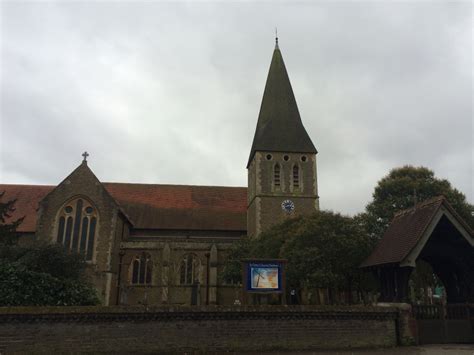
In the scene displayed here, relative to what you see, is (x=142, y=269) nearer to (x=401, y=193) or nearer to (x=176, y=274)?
(x=176, y=274)

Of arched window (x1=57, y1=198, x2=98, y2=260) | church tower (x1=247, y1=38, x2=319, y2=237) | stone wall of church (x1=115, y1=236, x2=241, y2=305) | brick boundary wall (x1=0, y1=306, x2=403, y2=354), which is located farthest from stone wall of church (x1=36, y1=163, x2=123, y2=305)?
brick boundary wall (x1=0, y1=306, x2=403, y2=354)

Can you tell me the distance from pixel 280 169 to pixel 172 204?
11082 millimetres

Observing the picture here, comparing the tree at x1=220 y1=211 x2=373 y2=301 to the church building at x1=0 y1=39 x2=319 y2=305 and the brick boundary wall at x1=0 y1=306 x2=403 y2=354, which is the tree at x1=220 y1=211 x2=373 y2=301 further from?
the church building at x1=0 y1=39 x2=319 y2=305

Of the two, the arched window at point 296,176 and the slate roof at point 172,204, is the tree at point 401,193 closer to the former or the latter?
the arched window at point 296,176

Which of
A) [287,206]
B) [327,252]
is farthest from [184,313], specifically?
[287,206]

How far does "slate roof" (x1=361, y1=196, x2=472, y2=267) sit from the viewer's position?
1365 centimetres

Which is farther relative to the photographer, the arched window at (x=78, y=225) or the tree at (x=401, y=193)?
the tree at (x=401, y=193)

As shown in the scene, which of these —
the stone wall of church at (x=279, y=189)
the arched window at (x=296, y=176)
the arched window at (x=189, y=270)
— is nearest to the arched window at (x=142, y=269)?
the arched window at (x=189, y=270)

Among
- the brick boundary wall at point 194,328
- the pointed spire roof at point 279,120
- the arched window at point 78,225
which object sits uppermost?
the pointed spire roof at point 279,120

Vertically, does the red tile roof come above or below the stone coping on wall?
above

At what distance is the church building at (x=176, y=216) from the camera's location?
29.0 m

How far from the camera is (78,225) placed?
29062mm

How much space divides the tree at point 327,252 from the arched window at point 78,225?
1461cm

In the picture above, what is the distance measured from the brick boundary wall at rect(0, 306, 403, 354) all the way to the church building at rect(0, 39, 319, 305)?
1656 centimetres
